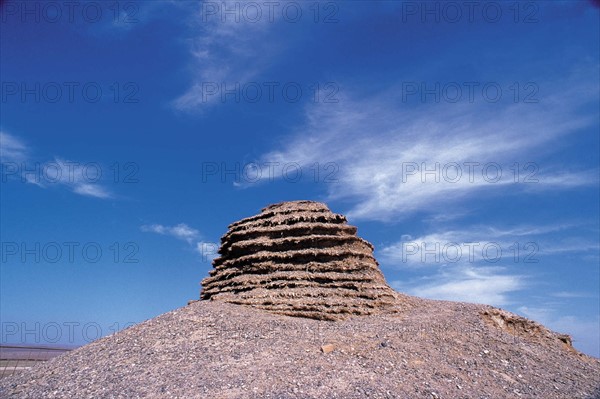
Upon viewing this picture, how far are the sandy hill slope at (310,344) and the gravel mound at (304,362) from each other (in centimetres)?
4

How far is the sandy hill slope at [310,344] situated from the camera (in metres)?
10.5

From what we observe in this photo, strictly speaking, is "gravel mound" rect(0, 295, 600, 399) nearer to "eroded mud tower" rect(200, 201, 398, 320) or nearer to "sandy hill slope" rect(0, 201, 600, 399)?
"sandy hill slope" rect(0, 201, 600, 399)

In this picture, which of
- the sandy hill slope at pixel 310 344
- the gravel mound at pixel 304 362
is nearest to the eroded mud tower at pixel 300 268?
the sandy hill slope at pixel 310 344

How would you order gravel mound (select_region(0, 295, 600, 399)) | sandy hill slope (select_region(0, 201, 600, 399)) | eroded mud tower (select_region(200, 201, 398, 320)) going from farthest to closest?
eroded mud tower (select_region(200, 201, 398, 320)) < sandy hill slope (select_region(0, 201, 600, 399)) < gravel mound (select_region(0, 295, 600, 399))

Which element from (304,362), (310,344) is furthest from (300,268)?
(304,362)

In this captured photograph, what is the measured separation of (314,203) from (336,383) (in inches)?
409

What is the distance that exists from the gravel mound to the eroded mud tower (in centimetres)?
66

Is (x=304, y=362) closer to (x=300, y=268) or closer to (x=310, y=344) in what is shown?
(x=310, y=344)

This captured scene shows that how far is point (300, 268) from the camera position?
17.0 metres

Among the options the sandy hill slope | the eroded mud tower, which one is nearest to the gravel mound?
the sandy hill slope

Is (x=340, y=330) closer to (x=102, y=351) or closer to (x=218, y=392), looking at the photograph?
(x=218, y=392)

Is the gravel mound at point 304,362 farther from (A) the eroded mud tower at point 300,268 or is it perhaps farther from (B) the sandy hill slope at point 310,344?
(A) the eroded mud tower at point 300,268

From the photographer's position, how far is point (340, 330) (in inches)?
522

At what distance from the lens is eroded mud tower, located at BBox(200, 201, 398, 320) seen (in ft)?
50.9
